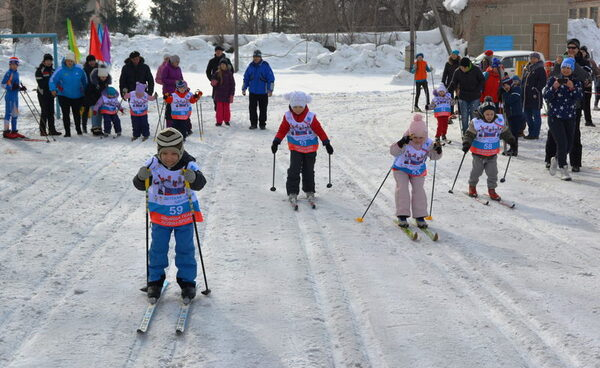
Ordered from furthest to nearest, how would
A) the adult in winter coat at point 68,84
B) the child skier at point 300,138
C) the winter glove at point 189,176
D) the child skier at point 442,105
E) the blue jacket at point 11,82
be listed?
the adult in winter coat at point 68,84 < the blue jacket at point 11,82 < the child skier at point 442,105 < the child skier at point 300,138 < the winter glove at point 189,176

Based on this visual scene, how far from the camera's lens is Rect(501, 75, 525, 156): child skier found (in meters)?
12.5

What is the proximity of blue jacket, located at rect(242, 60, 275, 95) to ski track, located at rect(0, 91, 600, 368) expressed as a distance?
4.10 m

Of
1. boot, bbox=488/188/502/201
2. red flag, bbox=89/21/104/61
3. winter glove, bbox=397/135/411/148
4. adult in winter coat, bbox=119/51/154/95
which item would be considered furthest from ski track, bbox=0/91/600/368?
red flag, bbox=89/21/104/61

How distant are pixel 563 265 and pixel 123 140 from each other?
9483mm

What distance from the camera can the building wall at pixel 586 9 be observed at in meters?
56.9

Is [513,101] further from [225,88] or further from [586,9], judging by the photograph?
[586,9]

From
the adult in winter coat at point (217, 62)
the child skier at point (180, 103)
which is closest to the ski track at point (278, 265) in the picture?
the child skier at point (180, 103)

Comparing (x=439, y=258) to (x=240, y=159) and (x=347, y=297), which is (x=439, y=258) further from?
(x=240, y=159)

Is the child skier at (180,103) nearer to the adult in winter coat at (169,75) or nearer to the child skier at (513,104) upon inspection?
the adult in winter coat at (169,75)

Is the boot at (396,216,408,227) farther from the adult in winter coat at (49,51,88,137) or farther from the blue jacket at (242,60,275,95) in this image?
the adult in winter coat at (49,51,88,137)

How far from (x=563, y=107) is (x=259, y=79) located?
6.97 metres

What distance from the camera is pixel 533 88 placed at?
13.1 m

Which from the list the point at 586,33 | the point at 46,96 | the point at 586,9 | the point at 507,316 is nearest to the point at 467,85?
the point at 46,96

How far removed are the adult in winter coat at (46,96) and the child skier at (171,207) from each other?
9.20 metres
